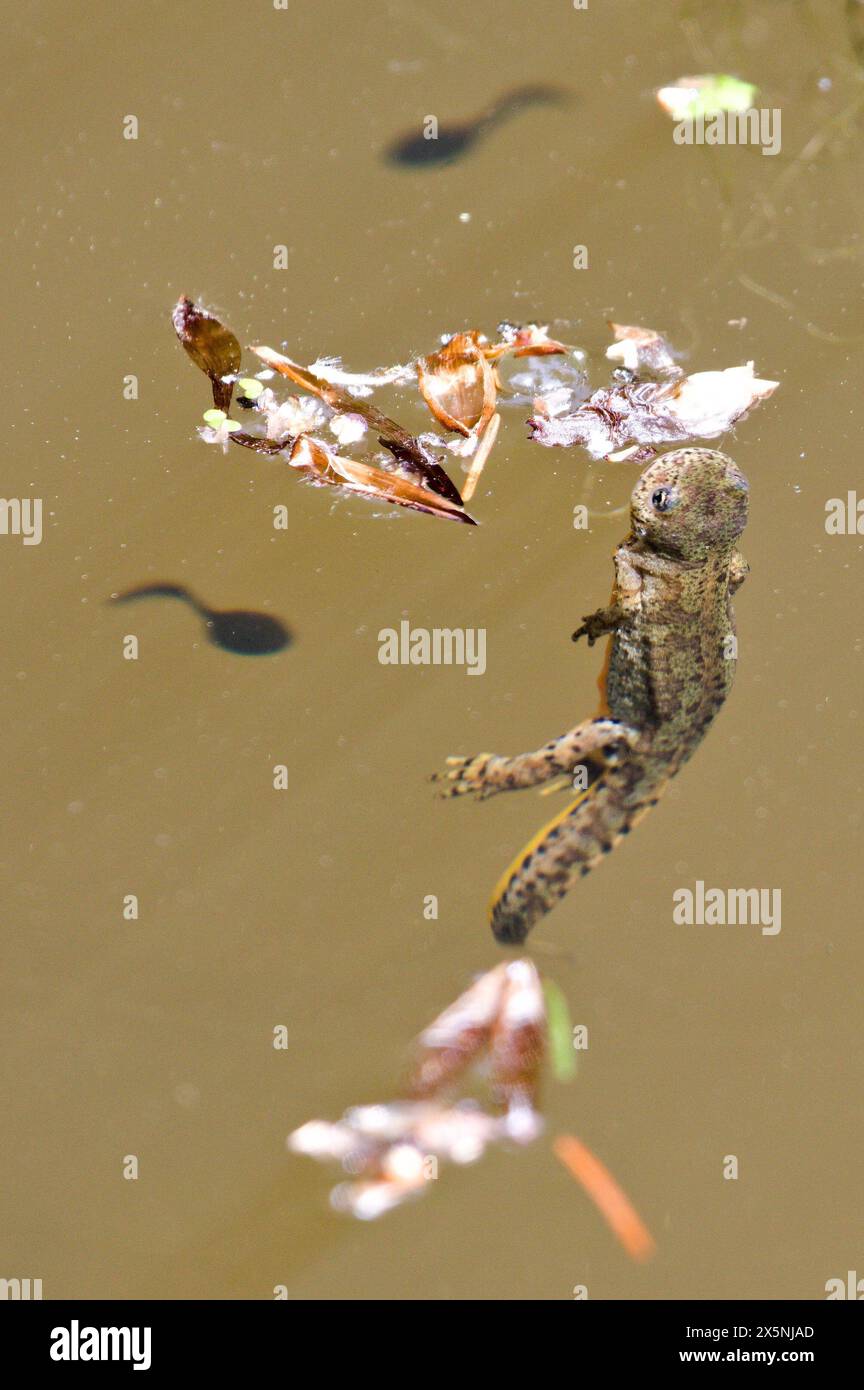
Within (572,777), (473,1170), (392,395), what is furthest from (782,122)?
(473,1170)

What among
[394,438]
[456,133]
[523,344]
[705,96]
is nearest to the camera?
[394,438]

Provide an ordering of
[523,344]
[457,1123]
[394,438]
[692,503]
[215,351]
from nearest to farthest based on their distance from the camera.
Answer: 1. [457,1123]
2. [692,503]
3. [394,438]
4. [215,351]
5. [523,344]

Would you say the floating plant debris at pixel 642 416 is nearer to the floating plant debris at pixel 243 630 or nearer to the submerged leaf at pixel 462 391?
the submerged leaf at pixel 462 391

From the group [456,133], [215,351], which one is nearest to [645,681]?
[215,351]

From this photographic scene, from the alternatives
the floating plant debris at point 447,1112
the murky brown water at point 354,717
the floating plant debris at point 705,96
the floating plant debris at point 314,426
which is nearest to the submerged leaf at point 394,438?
the floating plant debris at point 314,426

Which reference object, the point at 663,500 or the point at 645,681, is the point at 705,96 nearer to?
the point at 663,500
